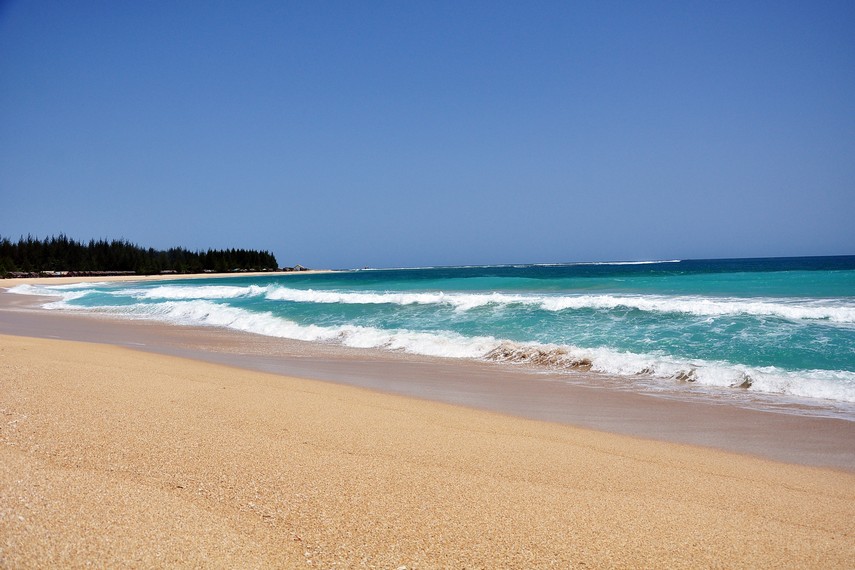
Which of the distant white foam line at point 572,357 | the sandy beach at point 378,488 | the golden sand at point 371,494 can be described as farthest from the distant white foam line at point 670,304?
the golden sand at point 371,494

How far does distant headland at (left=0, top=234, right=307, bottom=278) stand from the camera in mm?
80562

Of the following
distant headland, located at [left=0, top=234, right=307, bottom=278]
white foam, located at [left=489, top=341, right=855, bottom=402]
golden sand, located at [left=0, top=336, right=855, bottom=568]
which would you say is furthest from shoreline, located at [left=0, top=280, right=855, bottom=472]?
distant headland, located at [left=0, top=234, right=307, bottom=278]

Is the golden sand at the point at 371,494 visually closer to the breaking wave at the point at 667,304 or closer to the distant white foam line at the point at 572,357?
the distant white foam line at the point at 572,357

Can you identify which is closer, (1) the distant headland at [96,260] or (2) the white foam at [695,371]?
(2) the white foam at [695,371]

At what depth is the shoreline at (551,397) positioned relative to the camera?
4.99m

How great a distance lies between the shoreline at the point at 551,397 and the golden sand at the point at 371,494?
66cm

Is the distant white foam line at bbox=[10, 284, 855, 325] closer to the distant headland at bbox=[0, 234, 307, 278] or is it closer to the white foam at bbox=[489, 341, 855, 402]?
the white foam at bbox=[489, 341, 855, 402]

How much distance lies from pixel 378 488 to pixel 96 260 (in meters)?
101

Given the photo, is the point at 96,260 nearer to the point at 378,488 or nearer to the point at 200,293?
the point at 200,293

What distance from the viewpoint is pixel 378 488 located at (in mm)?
3023

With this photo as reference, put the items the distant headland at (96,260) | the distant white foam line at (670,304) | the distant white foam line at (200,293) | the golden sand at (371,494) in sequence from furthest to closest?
the distant headland at (96,260) < the distant white foam line at (200,293) < the distant white foam line at (670,304) < the golden sand at (371,494)

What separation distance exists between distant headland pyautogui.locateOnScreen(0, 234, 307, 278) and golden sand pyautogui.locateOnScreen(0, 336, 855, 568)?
86.0 meters

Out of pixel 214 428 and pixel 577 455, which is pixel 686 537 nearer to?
pixel 577 455

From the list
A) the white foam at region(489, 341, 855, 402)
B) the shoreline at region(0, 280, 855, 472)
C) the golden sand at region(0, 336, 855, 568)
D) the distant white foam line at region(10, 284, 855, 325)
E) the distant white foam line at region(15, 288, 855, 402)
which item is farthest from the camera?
the distant white foam line at region(10, 284, 855, 325)
